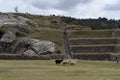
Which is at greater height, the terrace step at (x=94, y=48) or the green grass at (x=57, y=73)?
the green grass at (x=57, y=73)

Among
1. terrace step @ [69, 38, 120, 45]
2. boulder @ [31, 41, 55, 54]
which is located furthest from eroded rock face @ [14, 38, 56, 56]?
terrace step @ [69, 38, 120, 45]

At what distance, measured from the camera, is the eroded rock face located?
70.2 metres

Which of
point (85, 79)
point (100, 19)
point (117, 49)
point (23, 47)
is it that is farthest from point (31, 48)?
point (100, 19)

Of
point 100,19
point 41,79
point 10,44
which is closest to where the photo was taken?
point 41,79

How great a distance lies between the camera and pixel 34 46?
233ft

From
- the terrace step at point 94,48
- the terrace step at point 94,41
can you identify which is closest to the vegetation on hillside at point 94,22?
the terrace step at point 94,41

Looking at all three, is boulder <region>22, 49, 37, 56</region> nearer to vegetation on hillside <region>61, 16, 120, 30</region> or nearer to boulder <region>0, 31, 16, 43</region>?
boulder <region>0, 31, 16, 43</region>

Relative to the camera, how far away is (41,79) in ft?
87.2

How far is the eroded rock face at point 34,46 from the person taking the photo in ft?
230

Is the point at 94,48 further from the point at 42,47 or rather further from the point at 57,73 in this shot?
the point at 57,73

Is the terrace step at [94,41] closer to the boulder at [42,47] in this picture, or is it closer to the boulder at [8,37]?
the boulder at [42,47]

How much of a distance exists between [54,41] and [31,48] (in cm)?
722

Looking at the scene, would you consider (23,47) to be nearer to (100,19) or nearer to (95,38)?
(95,38)

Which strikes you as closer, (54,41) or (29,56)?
(29,56)
